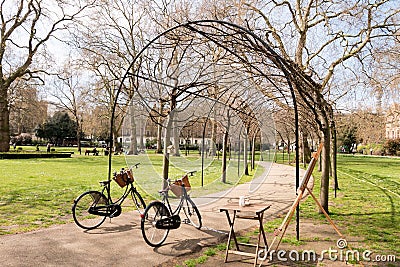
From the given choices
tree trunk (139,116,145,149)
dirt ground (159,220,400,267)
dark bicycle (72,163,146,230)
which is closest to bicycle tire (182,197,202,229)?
dirt ground (159,220,400,267)

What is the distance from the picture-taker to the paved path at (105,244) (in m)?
4.37

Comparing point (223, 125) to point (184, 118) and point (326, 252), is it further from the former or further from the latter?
point (326, 252)

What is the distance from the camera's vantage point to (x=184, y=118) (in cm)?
1053

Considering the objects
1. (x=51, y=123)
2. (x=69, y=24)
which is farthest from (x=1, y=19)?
(x=51, y=123)

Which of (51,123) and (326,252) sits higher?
(51,123)

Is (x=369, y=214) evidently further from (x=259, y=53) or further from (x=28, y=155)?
(x=28, y=155)

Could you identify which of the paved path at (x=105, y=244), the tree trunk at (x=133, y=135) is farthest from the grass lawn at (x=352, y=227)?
the tree trunk at (x=133, y=135)

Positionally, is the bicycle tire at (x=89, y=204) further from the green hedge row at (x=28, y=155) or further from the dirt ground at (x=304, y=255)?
the green hedge row at (x=28, y=155)

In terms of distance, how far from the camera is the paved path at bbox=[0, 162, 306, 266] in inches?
172

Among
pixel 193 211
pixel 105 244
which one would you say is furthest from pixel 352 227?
pixel 105 244

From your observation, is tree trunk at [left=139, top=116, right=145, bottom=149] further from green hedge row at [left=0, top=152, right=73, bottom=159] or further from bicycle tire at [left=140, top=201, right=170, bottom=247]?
green hedge row at [left=0, top=152, right=73, bottom=159]

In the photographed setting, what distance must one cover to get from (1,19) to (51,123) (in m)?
28.2

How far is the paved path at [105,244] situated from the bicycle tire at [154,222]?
0.11 m

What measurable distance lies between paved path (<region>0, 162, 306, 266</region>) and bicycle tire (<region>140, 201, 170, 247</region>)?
11 centimetres
